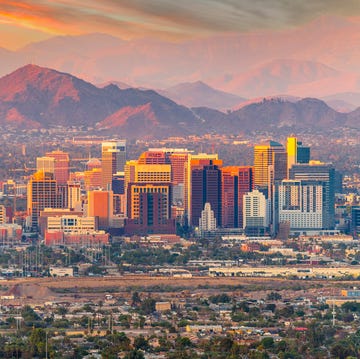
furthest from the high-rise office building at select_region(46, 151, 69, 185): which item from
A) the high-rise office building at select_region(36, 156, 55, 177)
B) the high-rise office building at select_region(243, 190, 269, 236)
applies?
the high-rise office building at select_region(243, 190, 269, 236)

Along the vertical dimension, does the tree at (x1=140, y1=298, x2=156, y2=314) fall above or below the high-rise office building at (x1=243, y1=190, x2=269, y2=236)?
below

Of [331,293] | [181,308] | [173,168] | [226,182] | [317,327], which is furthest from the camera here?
[173,168]

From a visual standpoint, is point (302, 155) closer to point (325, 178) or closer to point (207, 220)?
point (325, 178)

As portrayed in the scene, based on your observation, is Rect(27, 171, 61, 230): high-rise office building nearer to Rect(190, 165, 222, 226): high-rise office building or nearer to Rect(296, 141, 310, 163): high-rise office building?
Rect(190, 165, 222, 226): high-rise office building

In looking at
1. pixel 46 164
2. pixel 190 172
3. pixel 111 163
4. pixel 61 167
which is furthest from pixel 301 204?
pixel 46 164

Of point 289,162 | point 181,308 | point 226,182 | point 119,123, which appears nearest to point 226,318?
point 181,308

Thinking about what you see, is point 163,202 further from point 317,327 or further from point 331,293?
point 317,327
